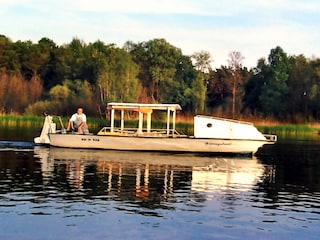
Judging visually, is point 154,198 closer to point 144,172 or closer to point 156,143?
point 144,172

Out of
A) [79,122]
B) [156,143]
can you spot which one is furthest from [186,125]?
[79,122]

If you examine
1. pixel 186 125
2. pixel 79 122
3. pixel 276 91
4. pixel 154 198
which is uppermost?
pixel 276 91

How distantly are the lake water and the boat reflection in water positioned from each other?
3cm

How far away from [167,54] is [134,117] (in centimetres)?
3855

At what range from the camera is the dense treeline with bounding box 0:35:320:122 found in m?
74.6

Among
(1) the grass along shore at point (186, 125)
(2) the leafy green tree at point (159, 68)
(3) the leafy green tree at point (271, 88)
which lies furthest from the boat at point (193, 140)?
(2) the leafy green tree at point (159, 68)

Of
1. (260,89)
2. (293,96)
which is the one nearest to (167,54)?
(260,89)

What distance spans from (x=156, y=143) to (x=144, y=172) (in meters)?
9.02

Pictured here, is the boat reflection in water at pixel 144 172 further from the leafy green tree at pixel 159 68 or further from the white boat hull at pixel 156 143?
the leafy green tree at pixel 159 68

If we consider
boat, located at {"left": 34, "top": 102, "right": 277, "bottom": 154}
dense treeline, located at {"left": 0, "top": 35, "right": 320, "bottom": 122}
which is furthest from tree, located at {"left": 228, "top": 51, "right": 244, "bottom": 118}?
boat, located at {"left": 34, "top": 102, "right": 277, "bottom": 154}

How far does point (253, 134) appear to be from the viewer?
32.0 meters

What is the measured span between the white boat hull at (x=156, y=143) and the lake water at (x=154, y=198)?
323cm

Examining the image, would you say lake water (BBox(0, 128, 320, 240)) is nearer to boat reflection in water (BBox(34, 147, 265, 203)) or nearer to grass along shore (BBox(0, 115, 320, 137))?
boat reflection in water (BBox(34, 147, 265, 203))

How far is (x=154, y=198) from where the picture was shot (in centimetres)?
1688
